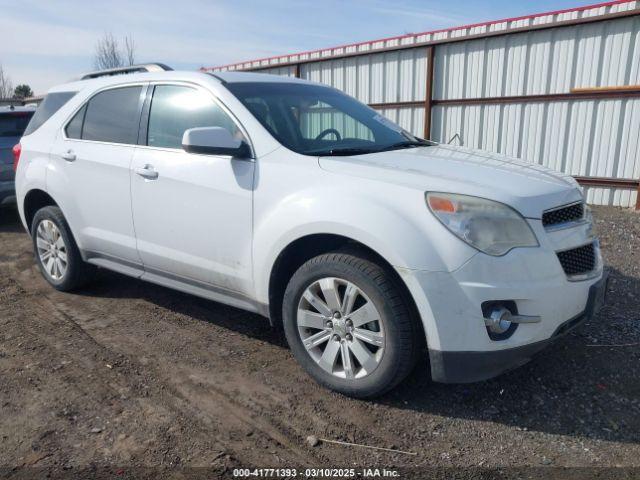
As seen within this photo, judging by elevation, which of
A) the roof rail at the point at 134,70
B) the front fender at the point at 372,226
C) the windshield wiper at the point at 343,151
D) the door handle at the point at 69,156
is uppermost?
the roof rail at the point at 134,70

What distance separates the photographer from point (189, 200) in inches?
136

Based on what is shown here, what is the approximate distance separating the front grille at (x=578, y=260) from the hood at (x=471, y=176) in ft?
0.85

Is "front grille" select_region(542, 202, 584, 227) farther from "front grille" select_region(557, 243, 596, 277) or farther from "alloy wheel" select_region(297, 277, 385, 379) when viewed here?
"alloy wheel" select_region(297, 277, 385, 379)

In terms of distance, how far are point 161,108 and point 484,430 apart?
296 centimetres

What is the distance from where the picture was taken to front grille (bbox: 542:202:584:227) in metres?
2.69

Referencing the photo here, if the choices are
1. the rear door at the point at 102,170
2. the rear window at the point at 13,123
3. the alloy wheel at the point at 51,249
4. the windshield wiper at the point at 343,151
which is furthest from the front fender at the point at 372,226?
the rear window at the point at 13,123

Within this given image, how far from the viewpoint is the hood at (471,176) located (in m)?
2.62

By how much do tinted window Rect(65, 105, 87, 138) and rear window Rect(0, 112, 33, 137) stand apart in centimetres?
400

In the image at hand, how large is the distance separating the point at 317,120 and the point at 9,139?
19.5ft

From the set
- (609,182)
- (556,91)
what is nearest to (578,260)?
(609,182)

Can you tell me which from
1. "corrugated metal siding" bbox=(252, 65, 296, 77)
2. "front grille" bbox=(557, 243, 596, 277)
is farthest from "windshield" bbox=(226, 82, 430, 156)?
"corrugated metal siding" bbox=(252, 65, 296, 77)

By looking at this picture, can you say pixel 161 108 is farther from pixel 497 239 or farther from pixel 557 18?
pixel 557 18

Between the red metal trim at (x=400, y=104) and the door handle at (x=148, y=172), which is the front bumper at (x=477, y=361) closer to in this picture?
the door handle at (x=148, y=172)

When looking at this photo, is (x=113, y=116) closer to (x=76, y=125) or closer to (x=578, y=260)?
(x=76, y=125)
